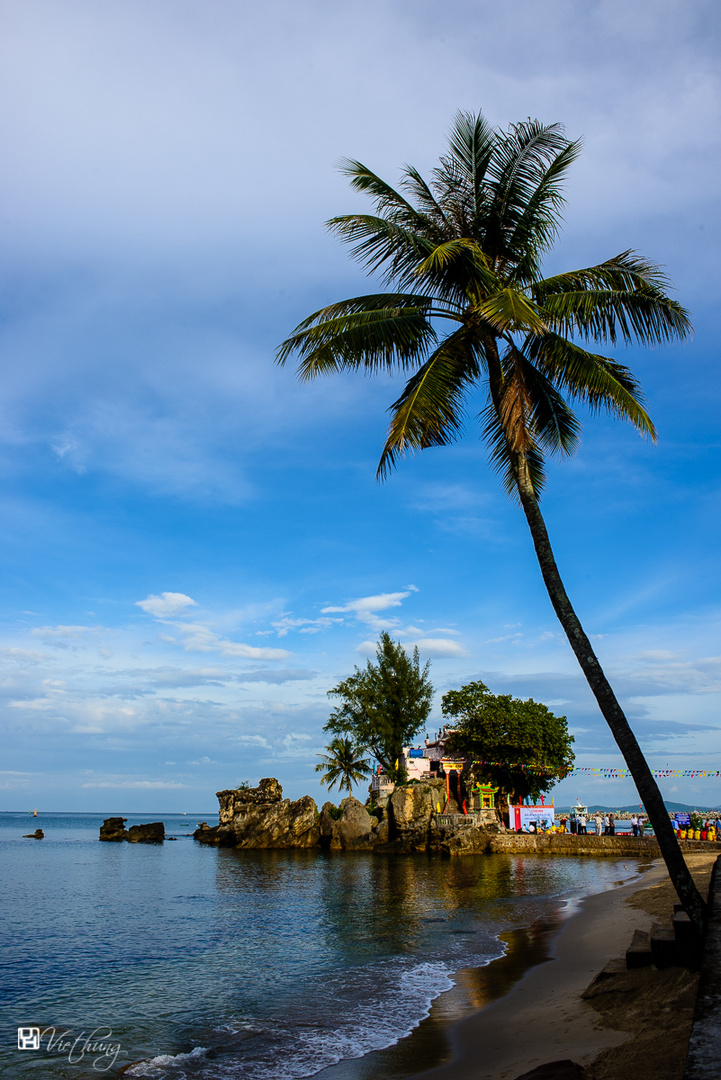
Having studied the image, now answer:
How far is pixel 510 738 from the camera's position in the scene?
172 ft

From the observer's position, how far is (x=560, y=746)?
2088 inches

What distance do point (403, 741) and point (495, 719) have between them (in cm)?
1163

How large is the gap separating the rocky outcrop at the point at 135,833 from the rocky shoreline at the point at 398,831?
20676mm

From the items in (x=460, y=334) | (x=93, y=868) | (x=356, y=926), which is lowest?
(x=93, y=868)

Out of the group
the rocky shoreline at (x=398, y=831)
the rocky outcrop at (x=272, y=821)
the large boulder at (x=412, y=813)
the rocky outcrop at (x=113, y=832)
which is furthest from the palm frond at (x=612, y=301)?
the rocky outcrop at (x=113, y=832)

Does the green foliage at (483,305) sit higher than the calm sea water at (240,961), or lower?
higher

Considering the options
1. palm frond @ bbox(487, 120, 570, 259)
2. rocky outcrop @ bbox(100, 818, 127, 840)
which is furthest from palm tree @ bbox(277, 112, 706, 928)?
rocky outcrop @ bbox(100, 818, 127, 840)

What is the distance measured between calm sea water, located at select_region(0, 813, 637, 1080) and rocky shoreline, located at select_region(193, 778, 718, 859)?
1516cm

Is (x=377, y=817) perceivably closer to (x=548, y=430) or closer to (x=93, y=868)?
(x=93, y=868)

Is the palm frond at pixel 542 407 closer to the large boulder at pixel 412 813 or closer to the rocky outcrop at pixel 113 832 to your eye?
the large boulder at pixel 412 813

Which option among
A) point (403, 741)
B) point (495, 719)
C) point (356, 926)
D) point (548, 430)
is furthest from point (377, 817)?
point (548, 430)

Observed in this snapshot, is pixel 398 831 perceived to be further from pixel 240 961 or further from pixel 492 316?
pixel 492 316

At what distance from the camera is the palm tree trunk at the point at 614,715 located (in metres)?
7.86

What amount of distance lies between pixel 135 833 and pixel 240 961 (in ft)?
256
